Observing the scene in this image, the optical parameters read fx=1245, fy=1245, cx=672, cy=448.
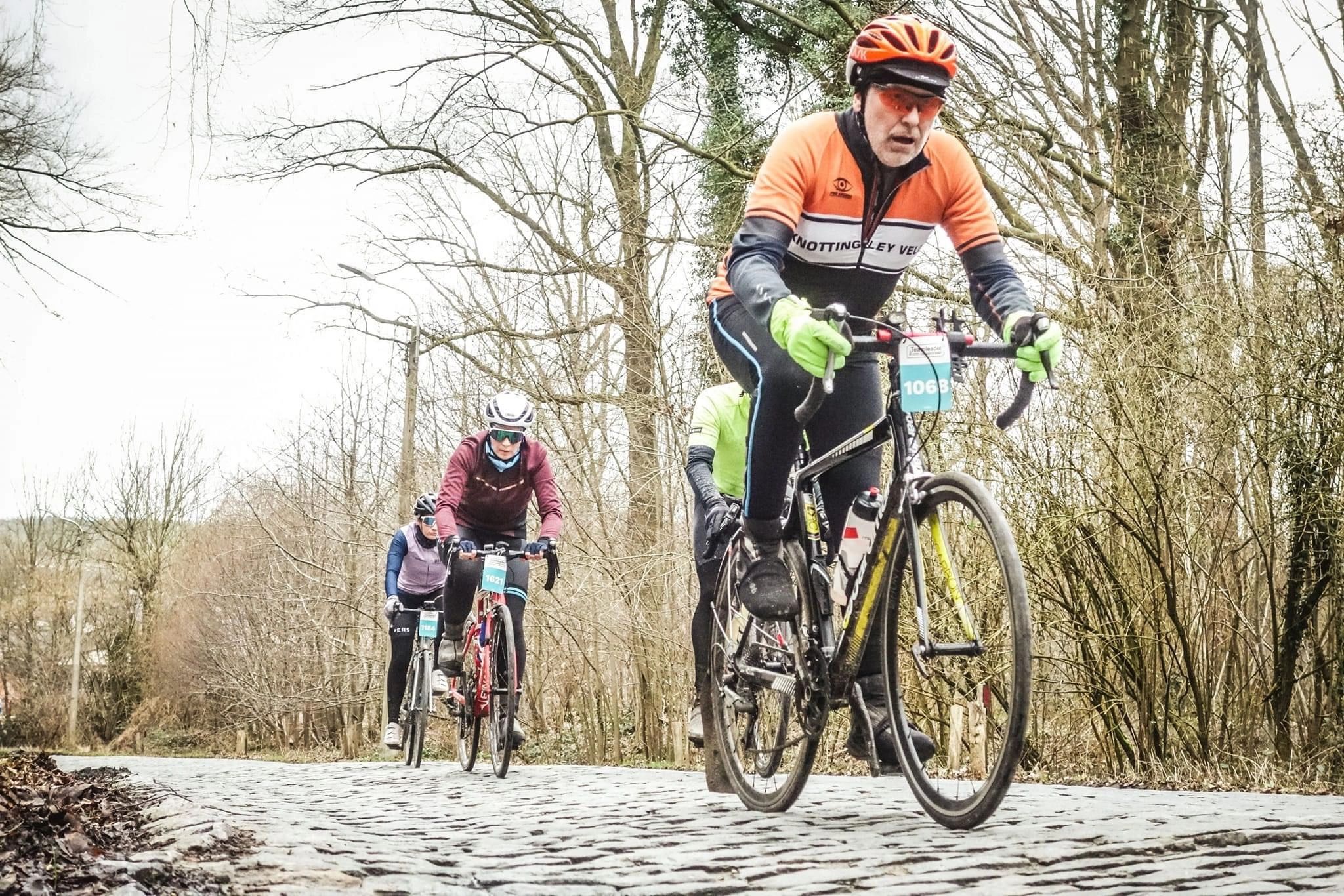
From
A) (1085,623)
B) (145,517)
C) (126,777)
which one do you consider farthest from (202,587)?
(1085,623)

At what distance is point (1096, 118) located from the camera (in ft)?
37.9

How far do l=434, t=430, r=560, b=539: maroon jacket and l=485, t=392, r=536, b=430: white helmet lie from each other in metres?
0.24

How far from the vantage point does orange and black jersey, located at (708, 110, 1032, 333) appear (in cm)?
388

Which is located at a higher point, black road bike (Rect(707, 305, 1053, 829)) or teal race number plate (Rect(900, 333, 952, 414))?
teal race number plate (Rect(900, 333, 952, 414))

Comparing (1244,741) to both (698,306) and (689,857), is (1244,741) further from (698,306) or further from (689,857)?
(698,306)

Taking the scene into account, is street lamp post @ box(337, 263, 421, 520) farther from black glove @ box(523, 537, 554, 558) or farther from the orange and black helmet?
the orange and black helmet

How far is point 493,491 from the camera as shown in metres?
8.21

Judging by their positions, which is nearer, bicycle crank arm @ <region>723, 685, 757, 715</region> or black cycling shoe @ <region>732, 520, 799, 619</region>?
black cycling shoe @ <region>732, 520, 799, 619</region>

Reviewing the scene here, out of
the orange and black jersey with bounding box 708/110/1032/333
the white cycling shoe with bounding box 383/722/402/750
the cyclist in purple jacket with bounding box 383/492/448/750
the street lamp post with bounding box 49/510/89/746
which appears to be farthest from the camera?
the street lamp post with bounding box 49/510/89/746

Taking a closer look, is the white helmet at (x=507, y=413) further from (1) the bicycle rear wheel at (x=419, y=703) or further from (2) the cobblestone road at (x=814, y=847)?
(2) the cobblestone road at (x=814, y=847)

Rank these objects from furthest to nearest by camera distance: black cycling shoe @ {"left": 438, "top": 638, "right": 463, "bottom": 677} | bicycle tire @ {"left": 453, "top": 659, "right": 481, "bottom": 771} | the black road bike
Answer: black cycling shoe @ {"left": 438, "top": 638, "right": 463, "bottom": 677} → bicycle tire @ {"left": 453, "top": 659, "right": 481, "bottom": 771} → the black road bike

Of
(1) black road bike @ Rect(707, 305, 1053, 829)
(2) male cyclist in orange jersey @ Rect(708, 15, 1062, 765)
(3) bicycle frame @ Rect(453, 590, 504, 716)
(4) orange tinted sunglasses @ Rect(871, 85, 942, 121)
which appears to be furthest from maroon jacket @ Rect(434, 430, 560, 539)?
(4) orange tinted sunglasses @ Rect(871, 85, 942, 121)

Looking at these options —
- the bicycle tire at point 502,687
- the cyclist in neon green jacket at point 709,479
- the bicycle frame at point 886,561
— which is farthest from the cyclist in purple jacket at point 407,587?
the bicycle frame at point 886,561

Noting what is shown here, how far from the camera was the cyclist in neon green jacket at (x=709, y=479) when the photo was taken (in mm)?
5570
